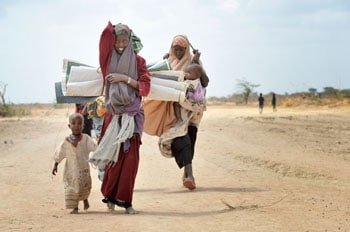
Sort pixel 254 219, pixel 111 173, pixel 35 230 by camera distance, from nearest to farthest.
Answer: pixel 35 230, pixel 254 219, pixel 111 173

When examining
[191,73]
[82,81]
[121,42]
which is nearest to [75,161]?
[82,81]

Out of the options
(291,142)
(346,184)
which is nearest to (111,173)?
(346,184)

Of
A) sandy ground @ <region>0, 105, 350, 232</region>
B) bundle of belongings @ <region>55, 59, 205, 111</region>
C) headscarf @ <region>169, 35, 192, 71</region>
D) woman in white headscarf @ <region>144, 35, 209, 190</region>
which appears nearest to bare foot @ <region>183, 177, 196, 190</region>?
sandy ground @ <region>0, 105, 350, 232</region>

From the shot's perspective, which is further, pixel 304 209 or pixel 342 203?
pixel 342 203

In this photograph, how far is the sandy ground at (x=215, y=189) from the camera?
23.4 feet

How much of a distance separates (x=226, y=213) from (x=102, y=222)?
1.45 metres

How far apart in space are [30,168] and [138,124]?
5.51 m

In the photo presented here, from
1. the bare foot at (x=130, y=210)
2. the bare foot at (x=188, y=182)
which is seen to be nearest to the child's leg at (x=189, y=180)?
the bare foot at (x=188, y=182)

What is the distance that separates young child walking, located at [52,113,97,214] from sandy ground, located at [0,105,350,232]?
24 cm

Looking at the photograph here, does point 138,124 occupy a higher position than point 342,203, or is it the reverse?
point 138,124

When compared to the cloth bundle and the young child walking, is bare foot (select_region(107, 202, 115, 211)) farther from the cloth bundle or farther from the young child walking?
the cloth bundle

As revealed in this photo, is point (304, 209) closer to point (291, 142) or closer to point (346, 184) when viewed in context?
point (346, 184)

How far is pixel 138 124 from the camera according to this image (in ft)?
26.6

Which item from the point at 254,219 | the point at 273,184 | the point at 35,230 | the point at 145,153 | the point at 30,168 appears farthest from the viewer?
the point at 145,153
